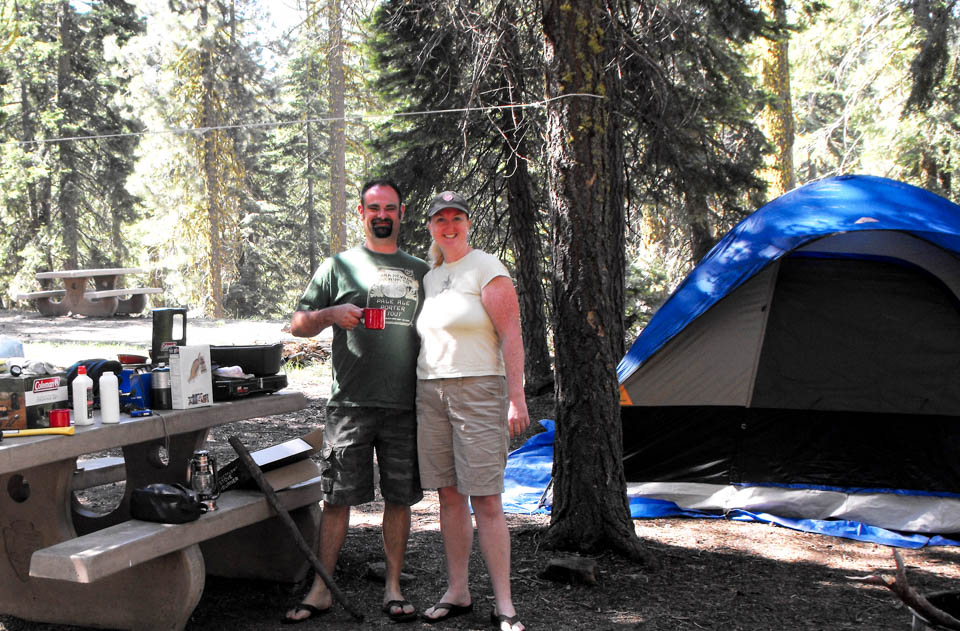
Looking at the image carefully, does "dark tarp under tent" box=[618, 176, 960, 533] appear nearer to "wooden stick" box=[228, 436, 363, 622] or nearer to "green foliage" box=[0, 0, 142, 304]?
"wooden stick" box=[228, 436, 363, 622]

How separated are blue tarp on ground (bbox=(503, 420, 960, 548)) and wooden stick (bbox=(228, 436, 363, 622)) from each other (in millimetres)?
1784

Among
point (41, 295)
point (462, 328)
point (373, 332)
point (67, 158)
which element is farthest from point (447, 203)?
point (67, 158)

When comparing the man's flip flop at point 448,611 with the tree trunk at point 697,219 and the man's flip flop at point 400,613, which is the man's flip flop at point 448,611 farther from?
the tree trunk at point 697,219

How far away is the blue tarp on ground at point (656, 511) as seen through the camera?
4.51 metres

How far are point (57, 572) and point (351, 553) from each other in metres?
1.76

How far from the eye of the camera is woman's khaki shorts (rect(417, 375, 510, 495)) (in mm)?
3250

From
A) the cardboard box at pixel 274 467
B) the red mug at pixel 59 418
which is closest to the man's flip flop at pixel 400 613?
the cardboard box at pixel 274 467

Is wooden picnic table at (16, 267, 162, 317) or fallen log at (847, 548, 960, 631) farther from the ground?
wooden picnic table at (16, 267, 162, 317)

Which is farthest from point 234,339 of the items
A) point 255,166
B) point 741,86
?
point 255,166

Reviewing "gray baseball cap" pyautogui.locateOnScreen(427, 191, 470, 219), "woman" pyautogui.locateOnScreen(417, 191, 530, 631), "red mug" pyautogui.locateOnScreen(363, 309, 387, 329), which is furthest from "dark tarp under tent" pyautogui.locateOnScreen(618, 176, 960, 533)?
"red mug" pyautogui.locateOnScreen(363, 309, 387, 329)

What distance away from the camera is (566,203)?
4.02m

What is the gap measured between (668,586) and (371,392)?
1.67m

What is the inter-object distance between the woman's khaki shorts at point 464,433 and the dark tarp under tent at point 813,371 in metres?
1.97

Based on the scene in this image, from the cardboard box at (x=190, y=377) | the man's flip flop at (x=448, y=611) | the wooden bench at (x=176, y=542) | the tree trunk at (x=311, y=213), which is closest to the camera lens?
the wooden bench at (x=176, y=542)
